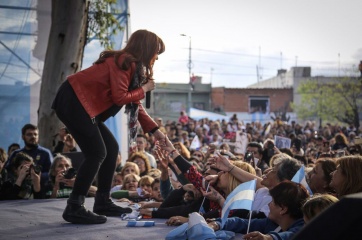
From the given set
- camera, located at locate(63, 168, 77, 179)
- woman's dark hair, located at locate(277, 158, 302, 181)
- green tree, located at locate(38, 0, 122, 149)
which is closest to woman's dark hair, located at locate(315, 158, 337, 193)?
woman's dark hair, located at locate(277, 158, 302, 181)

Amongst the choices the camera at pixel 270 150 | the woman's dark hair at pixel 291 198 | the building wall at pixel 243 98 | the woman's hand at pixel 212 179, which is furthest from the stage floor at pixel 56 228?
the building wall at pixel 243 98

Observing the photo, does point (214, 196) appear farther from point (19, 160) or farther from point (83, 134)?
point (19, 160)

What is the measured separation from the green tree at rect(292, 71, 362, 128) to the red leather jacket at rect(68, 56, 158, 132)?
158ft

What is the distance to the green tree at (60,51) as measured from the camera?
453 inches

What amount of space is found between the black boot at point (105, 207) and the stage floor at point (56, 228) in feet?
0.44

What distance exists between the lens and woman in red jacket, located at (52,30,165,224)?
217 inches

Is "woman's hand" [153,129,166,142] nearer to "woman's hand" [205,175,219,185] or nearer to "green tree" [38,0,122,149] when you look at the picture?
"woman's hand" [205,175,219,185]

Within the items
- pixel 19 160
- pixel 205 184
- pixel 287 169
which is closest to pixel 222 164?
pixel 205 184

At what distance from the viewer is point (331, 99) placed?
58.8m

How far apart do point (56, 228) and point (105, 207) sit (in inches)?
33.5

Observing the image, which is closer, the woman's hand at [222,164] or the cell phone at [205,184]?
the woman's hand at [222,164]

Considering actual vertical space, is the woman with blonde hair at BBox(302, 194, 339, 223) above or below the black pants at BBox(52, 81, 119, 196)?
below

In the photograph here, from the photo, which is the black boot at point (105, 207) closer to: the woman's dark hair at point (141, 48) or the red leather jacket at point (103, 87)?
the red leather jacket at point (103, 87)

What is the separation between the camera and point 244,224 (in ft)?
18.2
